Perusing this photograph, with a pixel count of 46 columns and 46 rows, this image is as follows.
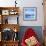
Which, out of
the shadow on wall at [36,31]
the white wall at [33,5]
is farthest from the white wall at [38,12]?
the shadow on wall at [36,31]

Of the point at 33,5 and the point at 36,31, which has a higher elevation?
the point at 33,5

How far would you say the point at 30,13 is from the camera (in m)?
6.14

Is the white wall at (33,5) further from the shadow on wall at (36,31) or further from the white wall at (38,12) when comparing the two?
the shadow on wall at (36,31)

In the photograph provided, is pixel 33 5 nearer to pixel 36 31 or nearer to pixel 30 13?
pixel 30 13

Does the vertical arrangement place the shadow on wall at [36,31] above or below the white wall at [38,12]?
below

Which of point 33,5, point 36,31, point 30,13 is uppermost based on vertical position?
point 33,5

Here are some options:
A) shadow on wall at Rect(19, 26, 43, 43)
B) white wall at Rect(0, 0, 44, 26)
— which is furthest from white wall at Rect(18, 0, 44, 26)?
shadow on wall at Rect(19, 26, 43, 43)

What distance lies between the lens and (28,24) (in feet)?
20.2

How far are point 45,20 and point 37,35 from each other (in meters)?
0.64

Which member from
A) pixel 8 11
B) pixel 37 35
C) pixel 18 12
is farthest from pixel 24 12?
pixel 37 35

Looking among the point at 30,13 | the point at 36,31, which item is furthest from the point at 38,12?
the point at 36,31

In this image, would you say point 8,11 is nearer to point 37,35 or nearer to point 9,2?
point 9,2

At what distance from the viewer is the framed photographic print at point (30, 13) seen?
20.1ft

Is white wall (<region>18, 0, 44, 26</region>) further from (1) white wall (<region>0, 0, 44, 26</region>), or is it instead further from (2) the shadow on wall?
(2) the shadow on wall
